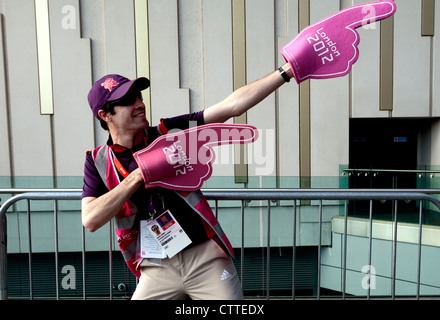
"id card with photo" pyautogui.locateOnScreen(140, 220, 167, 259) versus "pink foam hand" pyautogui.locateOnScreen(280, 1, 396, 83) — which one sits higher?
"pink foam hand" pyautogui.locateOnScreen(280, 1, 396, 83)

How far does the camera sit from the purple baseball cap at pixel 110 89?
1458 millimetres

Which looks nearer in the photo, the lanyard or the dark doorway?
the lanyard

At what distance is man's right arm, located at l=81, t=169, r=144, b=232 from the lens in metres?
1.33

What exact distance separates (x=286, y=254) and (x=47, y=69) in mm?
6185

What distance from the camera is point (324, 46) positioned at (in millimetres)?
1475

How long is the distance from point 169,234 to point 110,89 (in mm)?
720

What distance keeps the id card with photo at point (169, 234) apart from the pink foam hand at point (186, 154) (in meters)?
0.16

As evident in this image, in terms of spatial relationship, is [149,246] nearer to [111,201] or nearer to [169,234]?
[169,234]

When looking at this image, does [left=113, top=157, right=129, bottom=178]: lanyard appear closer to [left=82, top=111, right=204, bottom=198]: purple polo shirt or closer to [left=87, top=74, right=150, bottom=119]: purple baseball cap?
[left=82, top=111, right=204, bottom=198]: purple polo shirt

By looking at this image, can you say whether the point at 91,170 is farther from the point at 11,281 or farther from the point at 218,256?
the point at 11,281

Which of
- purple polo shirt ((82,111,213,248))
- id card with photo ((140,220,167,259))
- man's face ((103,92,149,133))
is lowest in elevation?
id card with photo ((140,220,167,259))

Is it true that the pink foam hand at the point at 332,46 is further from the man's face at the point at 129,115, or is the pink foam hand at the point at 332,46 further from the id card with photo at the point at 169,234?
the id card with photo at the point at 169,234

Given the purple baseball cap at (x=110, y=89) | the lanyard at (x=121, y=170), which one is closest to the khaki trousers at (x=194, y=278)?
the lanyard at (x=121, y=170)

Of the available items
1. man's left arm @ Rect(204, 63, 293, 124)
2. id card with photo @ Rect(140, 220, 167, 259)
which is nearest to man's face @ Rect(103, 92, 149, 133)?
man's left arm @ Rect(204, 63, 293, 124)
